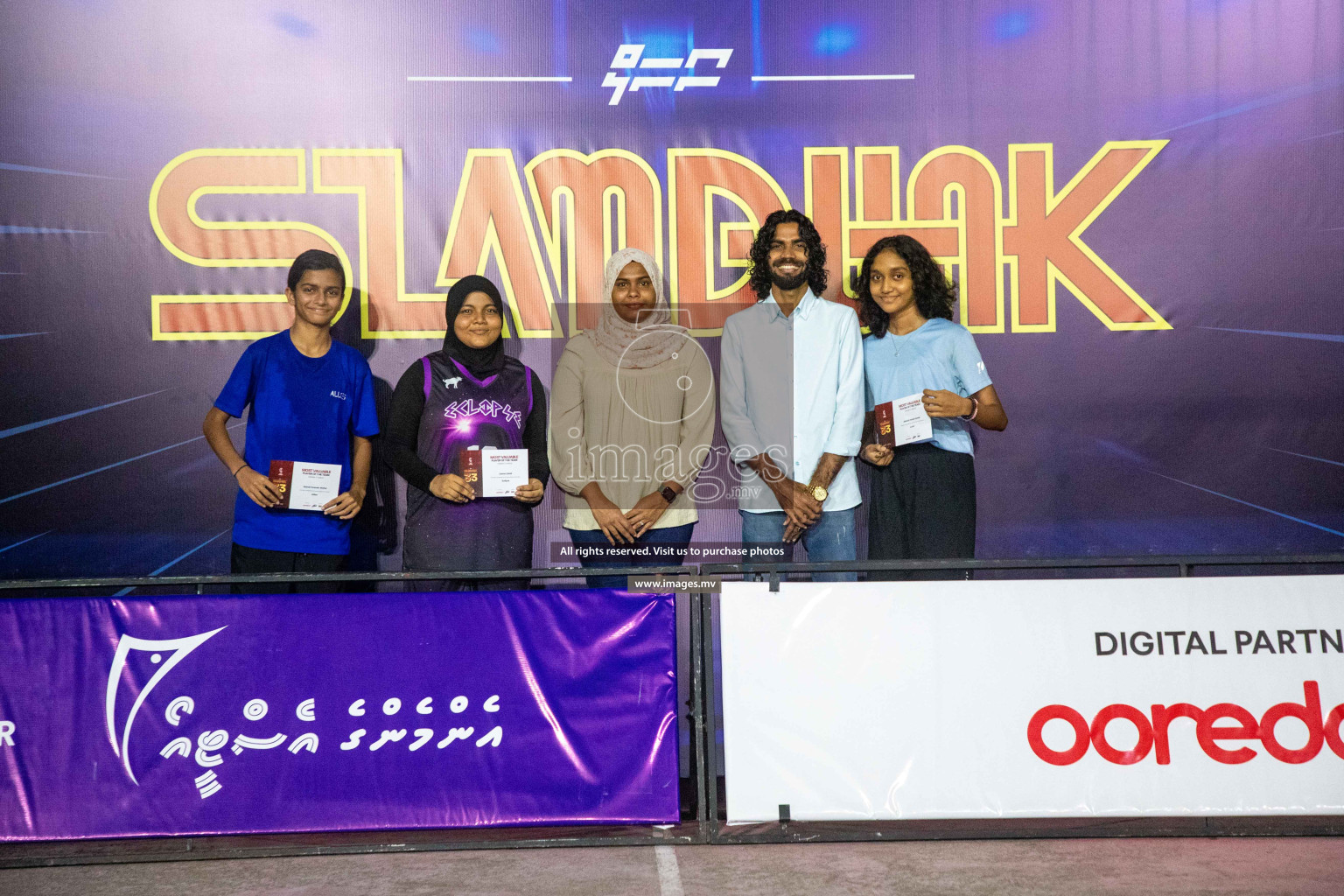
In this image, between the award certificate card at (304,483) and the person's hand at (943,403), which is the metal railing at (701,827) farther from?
the person's hand at (943,403)

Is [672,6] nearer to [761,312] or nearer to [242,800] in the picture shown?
[761,312]

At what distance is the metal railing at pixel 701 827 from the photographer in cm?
362

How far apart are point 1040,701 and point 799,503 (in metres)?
1.41

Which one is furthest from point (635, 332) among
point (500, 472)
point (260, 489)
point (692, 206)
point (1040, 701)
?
point (1040, 701)

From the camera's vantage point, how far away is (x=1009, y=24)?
536 centimetres

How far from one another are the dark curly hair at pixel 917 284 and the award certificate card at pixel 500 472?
5.81 feet

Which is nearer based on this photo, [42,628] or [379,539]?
[42,628]

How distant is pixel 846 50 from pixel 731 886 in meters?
4.02

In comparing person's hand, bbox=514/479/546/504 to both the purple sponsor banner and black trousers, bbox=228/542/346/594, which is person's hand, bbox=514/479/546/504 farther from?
the purple sponsor banner

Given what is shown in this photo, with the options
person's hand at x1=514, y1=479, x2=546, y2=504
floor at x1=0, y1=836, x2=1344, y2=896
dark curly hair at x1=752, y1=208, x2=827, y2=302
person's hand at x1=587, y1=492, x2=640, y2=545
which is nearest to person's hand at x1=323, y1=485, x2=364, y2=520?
person's hand at x1=514, y1=479, x2=546, y2=504

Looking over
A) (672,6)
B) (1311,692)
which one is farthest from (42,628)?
(1311,692)

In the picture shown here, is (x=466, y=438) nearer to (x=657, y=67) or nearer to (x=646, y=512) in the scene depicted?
(x=646, y=512)

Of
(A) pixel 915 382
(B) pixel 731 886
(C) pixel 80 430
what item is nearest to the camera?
(B) pixel 731 886

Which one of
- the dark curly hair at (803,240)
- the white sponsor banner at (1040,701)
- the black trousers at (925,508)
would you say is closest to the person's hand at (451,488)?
the white sponsor banner at (1040,701)
